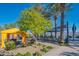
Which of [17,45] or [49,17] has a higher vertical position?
[49,17]

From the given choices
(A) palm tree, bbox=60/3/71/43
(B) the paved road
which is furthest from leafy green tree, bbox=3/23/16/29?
(A) palm tree, bbox=60/3/71/43

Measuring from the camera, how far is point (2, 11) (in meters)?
9.25

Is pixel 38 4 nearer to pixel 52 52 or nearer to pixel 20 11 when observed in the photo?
pixel 20 11

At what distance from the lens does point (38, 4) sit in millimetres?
9266

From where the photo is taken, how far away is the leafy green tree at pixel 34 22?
938cm

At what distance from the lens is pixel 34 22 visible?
9391 millimetres

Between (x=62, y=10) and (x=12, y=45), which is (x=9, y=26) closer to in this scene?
(x=12, y=45)

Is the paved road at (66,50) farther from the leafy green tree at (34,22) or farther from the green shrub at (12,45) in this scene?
the green shrub at (12,45)

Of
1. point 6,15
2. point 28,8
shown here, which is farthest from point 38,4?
point 6,15

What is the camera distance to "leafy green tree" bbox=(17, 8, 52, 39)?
9375mm

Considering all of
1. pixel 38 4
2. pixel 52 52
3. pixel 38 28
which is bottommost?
pixel 52 52

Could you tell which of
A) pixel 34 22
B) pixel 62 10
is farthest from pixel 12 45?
pixel 62 10

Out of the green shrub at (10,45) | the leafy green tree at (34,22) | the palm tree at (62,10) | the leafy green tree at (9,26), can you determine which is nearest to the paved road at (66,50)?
the palm tree at (62,10)

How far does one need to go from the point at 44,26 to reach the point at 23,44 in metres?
0.72
